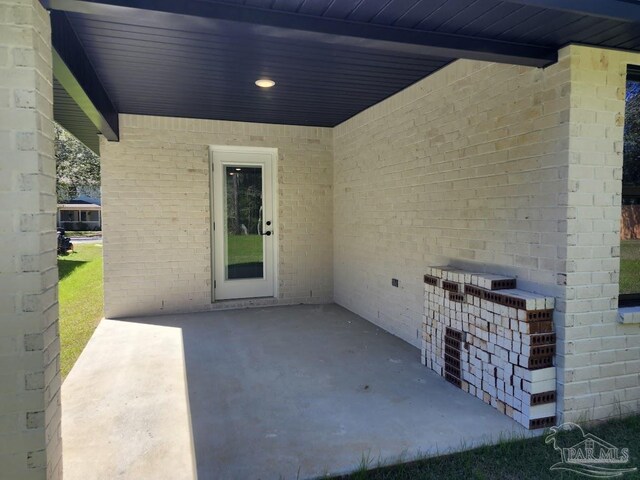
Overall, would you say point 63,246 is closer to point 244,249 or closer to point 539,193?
point 244,249

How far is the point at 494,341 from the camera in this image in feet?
10.1

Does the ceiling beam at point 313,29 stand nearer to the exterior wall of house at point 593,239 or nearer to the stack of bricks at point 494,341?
the exterior wall of house at point 593,239

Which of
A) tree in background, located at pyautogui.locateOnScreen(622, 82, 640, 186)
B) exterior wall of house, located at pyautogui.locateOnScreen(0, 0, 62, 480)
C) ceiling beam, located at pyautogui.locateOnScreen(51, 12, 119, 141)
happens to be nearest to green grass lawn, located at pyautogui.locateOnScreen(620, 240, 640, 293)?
tree in background, located at pyautogui.locateOnScreen(622, 82, 640, 186)

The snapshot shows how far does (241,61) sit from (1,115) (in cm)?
222

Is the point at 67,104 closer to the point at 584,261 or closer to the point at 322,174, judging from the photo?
the point at 322,174

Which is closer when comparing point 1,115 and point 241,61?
point 1,115

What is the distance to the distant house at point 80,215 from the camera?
3058cm

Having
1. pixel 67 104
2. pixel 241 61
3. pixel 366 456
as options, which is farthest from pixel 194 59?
pixel 366 456

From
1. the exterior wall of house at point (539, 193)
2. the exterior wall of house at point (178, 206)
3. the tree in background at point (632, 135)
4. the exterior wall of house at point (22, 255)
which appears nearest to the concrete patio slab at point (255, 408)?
the exterior wall of house at point (22, 255)

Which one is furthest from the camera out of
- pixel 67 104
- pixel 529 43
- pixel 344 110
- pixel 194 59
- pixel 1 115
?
pixel 344 110

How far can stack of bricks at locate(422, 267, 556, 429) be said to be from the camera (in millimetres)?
2789

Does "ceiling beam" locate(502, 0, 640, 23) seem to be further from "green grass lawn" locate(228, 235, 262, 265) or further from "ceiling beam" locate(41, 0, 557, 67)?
"green grass lawn" locate(228, 235, 262, 265)

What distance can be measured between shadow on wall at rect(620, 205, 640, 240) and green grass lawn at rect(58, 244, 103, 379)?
4.51 m

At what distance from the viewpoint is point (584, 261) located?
9.21 feet
